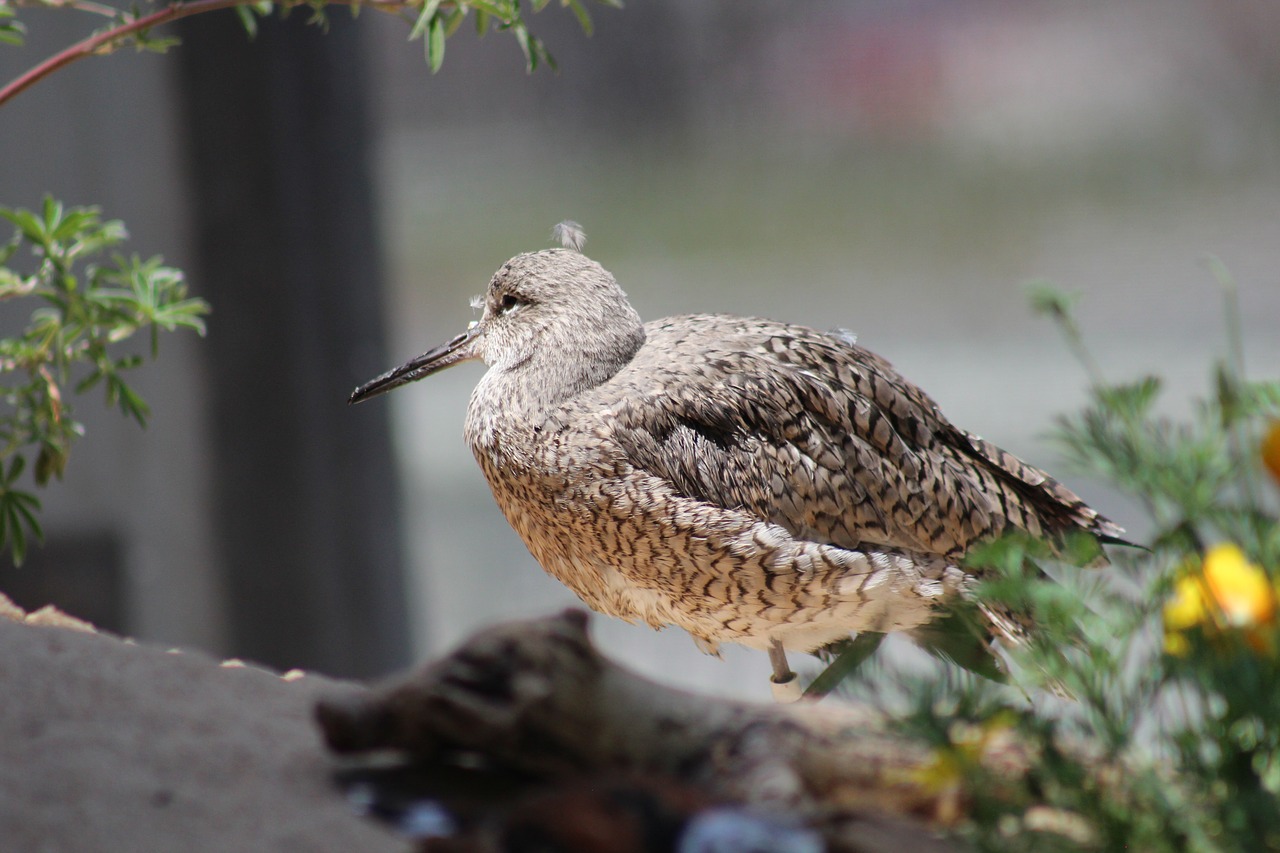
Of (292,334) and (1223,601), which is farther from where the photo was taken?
(292,334)

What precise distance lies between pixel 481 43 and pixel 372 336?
1.10 m

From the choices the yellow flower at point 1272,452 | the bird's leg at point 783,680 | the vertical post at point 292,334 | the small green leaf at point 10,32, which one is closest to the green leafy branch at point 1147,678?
the yellow flower at point 1272,452


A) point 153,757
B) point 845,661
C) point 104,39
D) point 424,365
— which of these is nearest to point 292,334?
point 424,365

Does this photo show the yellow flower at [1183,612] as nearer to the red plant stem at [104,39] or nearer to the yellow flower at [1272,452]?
the yellow flower at [1272,452]

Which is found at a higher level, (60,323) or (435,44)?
(435,44)

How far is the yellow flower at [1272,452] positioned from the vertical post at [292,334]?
339 cm

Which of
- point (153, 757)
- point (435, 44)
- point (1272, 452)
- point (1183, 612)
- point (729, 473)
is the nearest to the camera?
point (1272, 452)

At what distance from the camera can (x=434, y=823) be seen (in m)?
1.26

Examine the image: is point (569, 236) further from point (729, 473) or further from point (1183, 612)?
point (1183, 612)

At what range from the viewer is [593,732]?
4.40 feet

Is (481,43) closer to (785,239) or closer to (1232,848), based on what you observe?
(785,239)

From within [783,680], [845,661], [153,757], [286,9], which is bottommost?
[783,680]

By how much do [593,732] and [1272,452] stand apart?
31.0 inches

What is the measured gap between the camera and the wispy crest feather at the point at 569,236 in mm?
2443
